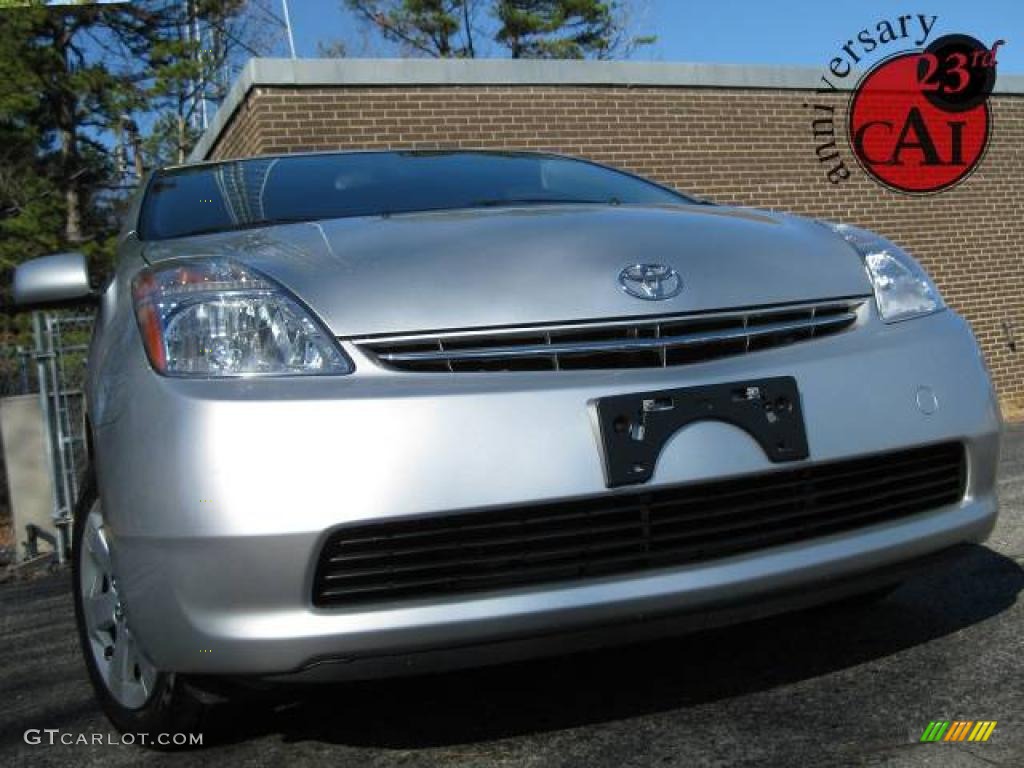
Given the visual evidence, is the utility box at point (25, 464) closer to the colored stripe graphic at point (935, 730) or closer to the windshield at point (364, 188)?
the windshield at point (364, 188)

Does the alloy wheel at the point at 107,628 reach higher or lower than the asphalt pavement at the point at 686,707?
higher

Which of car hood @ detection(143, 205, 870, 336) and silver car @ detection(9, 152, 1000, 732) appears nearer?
silver car @ detection(9, 152, 1000, 732)

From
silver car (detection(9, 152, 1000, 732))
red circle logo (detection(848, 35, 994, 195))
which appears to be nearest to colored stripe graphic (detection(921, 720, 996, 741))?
silver car (detection(9, 152, 1000, 732))

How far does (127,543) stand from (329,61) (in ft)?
21.7

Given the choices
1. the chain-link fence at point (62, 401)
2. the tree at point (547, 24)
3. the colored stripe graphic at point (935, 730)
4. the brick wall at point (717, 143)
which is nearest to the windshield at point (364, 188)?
the colored stripe graphic at point (935, 730)

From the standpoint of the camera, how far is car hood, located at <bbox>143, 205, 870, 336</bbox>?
2.03m

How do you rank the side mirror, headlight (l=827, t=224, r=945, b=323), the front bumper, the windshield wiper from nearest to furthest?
the front bumper → headlight (l=827, t=224, r=945, b=323) → the windshield wiper → the side mirror

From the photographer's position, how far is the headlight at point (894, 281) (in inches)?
95.0

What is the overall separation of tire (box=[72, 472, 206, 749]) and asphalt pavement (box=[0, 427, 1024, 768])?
0.08m

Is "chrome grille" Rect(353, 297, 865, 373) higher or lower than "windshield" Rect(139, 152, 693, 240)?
lower

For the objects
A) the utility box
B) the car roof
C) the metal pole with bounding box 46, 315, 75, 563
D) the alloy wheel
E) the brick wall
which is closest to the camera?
the alloy wheel

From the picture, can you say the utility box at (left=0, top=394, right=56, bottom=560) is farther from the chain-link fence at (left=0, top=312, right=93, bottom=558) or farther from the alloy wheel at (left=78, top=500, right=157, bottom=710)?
the alloy wheel at (left=78, top=500, right=157, bottom=710)

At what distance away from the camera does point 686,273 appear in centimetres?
219

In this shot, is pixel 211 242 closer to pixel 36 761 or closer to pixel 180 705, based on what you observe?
pixel 180 705
